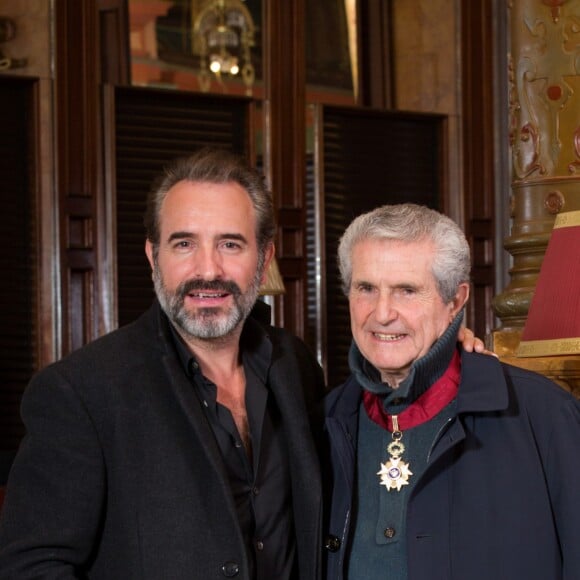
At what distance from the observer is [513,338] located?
11.4 ft

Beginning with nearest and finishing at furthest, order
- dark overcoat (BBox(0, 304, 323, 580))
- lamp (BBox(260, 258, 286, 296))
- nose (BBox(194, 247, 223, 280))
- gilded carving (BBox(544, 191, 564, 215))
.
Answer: dark overcoat (BBox(0, 304, 323, 580))
nose (BBox(194, 247, 223, 280))
gilded carving (BBox(544, 191, 564, 215))
lamp (BBox(260, 258, 286, 296))

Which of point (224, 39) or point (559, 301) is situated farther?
point (224, 39)

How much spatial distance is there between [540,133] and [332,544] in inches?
71.4

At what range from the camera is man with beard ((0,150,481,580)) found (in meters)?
2.14

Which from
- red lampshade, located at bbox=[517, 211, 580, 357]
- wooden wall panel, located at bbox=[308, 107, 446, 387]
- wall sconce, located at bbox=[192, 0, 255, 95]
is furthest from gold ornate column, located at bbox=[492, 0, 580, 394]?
wall sconce, located at bbox=[192, 0, 255, 95]

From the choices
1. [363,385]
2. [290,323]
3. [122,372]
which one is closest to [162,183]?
[122,372]

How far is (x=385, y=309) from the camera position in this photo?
2.33m

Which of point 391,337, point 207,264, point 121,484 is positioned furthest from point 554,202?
point 121,484

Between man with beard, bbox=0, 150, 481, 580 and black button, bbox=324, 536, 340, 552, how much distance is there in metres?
0.04

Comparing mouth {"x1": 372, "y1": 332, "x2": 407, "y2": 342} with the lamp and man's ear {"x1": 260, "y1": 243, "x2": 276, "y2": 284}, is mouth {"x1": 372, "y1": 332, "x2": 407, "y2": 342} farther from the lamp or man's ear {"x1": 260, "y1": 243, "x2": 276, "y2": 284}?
the lamp

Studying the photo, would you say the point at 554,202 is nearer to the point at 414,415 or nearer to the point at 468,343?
the point at 468,343

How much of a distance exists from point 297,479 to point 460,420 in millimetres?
349

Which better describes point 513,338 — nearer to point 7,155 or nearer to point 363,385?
point 363,385

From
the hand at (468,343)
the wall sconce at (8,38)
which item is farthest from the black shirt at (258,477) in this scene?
the wall sconce at (8,38)
